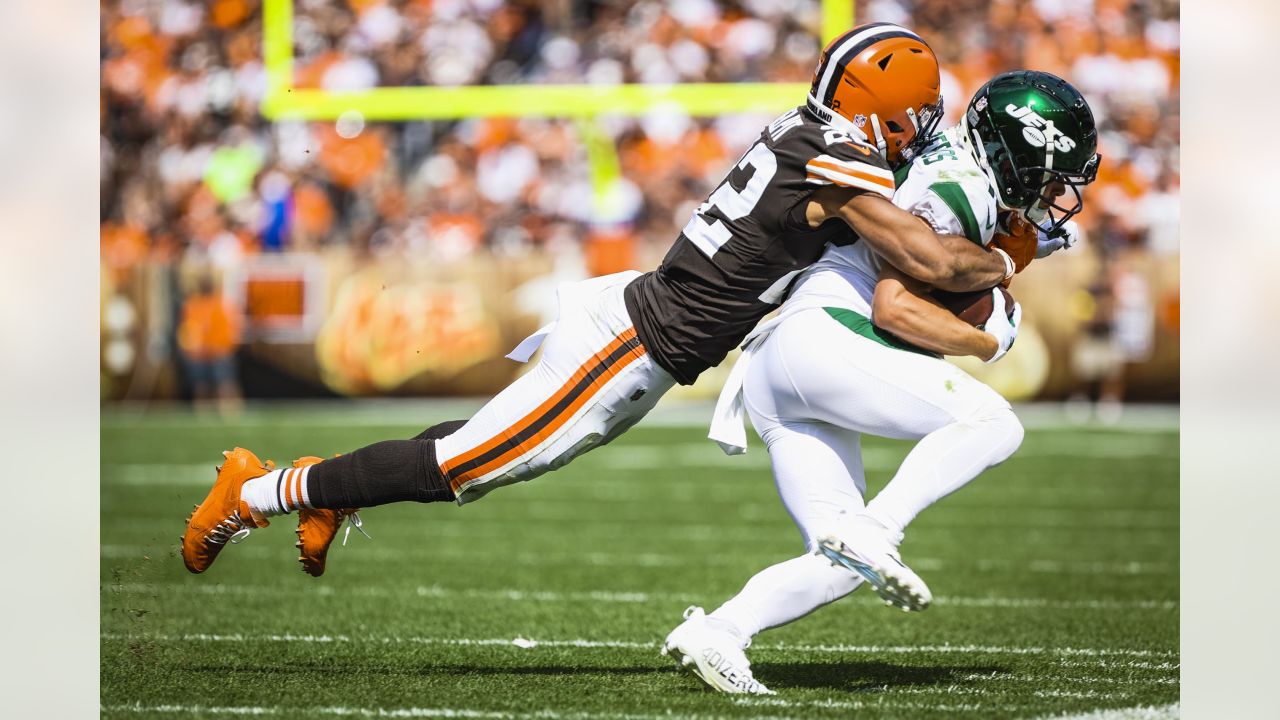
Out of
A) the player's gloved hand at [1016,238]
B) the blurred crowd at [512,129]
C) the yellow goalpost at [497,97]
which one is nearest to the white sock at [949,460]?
the player's gloved hand at [1016,238]

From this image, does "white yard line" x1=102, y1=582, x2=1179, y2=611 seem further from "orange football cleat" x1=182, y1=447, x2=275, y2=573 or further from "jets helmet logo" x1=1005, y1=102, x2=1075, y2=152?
"jets helmet logo" x1=1005, y1=102, x2=1075, y2=152

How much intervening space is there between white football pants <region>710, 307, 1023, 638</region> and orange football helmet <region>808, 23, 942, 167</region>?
0.40m

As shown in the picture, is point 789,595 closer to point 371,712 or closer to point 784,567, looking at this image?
point 784,567

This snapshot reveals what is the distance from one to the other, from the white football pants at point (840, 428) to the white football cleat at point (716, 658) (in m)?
0.06

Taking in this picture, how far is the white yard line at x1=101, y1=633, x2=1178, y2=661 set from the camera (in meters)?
3.91

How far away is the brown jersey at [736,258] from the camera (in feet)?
10.4

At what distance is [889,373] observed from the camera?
122 inches

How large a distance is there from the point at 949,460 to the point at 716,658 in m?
0.64

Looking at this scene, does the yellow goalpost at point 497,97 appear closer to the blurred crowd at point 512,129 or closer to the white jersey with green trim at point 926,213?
the blurred crowd at point 512,129

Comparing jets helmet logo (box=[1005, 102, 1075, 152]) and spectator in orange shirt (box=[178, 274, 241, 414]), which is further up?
jets helmet logo (box=[1005, 102, 1075, 152])

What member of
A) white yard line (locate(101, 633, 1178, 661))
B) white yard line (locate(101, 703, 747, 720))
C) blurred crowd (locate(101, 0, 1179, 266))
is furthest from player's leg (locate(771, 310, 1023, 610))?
blurred crowd (locate(101, 0, 1179, 266))
